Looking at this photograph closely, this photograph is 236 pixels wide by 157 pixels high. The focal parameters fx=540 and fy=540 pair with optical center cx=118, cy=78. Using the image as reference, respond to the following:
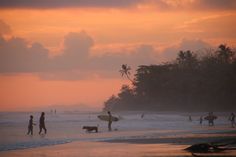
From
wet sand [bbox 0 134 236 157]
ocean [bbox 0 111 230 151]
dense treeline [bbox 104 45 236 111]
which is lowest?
wet sand [bbox 0 134 236 157]

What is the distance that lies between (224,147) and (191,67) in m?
112

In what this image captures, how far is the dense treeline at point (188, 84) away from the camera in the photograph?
413ft

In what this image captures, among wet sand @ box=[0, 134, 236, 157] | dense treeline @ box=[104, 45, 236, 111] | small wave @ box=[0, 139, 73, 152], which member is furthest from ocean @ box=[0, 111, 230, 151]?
dense treeline @ box=[104, 45, 236, 111]

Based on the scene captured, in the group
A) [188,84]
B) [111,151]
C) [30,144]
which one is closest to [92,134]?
[30,144]

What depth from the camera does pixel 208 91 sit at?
12838 cm

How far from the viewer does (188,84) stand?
5182 inches

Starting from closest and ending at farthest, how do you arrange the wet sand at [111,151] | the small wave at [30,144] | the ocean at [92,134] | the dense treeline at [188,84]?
the wet sand at [111,151]
the small wave at [30,144]
the ocean at [92,134]
the dense treeline at [188,84]

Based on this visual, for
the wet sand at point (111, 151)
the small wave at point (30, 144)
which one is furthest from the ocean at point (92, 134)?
the wet sand at point (111, 151)

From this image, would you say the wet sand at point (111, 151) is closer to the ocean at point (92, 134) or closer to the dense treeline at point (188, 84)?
the ocean at point (92, 134)

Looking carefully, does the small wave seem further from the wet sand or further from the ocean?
the wet sand

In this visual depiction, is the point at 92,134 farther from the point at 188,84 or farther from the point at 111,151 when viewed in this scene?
the point at 188,84

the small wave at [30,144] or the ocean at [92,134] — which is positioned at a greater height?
the ocean at [92,134]

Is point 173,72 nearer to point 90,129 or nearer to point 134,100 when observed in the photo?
point 134,100

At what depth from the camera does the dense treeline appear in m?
126
